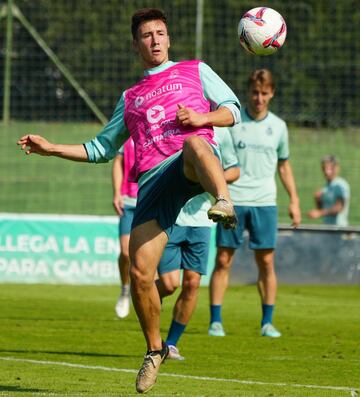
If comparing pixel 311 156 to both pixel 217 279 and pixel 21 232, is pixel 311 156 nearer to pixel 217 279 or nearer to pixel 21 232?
pixel 21 232

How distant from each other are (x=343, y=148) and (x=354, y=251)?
4.30 metres

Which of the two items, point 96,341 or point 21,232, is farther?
point 21,232

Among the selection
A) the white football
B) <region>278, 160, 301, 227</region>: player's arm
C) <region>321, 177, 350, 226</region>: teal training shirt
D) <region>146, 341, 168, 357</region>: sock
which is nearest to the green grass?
<region>321, 177, 350, 226</region>: teal training shirt

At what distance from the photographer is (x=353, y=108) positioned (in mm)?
Result: 21469

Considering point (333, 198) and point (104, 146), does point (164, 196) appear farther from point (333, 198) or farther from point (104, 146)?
point (333, 198)

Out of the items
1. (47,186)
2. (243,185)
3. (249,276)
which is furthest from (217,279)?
(47,186)

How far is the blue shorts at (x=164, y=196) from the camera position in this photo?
7.60 m

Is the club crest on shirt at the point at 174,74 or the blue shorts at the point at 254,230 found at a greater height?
the club crest on shirt at the point at 174,74

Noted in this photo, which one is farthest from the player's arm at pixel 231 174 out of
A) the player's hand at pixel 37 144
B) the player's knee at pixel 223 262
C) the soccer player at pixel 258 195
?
the player's hand at pixel 37 144

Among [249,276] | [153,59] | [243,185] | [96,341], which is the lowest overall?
[249,276]

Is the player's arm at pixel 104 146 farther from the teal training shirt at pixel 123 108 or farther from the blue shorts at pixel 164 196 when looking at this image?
the blue shorts at pixel 164 196

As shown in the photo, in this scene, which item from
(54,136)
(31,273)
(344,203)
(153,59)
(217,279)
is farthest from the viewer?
(54,136)

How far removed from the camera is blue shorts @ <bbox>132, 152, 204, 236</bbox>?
7602mm

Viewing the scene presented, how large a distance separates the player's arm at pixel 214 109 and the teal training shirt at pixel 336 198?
39.4 ft
